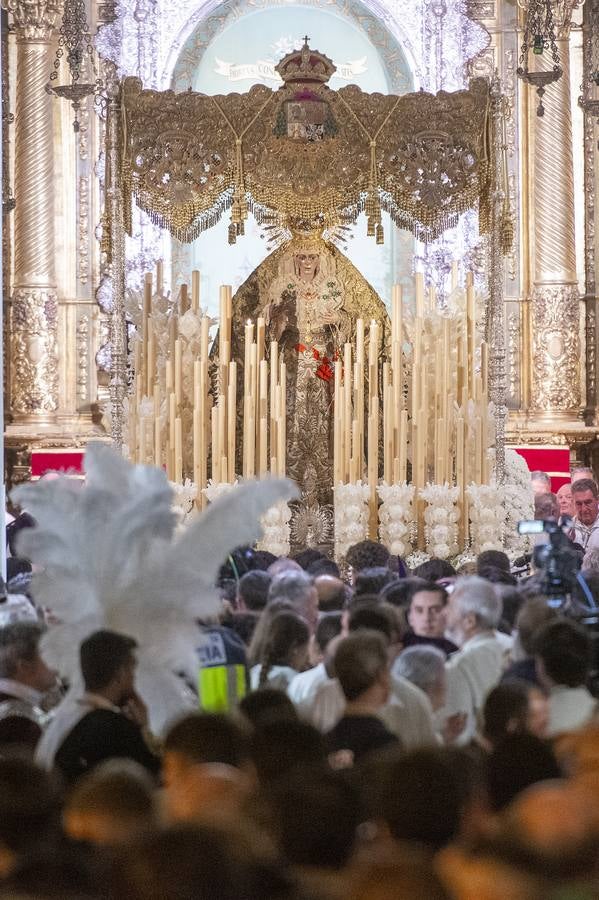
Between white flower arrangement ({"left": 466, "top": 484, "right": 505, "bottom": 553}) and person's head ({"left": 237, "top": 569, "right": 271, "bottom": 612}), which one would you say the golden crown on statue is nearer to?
white flower arrangement ({"left": 466, "top": 484, "right": 505, "bottom": 553})

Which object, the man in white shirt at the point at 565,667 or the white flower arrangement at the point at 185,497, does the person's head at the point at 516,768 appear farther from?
the white flower arrangement at the point at 185,497

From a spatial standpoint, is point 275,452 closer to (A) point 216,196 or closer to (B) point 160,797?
(A) point 216,196

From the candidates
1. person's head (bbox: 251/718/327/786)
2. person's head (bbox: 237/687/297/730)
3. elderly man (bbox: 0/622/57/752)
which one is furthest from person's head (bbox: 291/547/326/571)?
person's head (bbox: 251/718/327/786)

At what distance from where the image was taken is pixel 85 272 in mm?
17469

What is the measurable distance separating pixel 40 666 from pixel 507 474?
8126mm

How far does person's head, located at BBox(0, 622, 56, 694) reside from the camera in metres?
5.69

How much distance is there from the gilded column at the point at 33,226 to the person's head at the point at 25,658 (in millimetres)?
11517

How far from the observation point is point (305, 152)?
42.8 ft

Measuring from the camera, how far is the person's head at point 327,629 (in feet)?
22.5

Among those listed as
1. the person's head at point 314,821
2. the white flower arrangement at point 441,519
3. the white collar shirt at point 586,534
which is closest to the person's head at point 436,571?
the white collar shirt at point 586,534

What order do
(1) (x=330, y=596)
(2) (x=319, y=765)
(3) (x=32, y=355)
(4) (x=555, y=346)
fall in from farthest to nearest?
(4) (x=555, y=346) → (3) (x=32, y=355) → (1) (x=330, y=596) → (2) (x=319, y=765)

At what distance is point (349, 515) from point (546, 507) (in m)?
1.46

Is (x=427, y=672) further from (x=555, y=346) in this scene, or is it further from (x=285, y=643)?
(x=555, y=346)

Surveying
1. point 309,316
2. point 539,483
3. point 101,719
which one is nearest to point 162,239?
point 309,316
